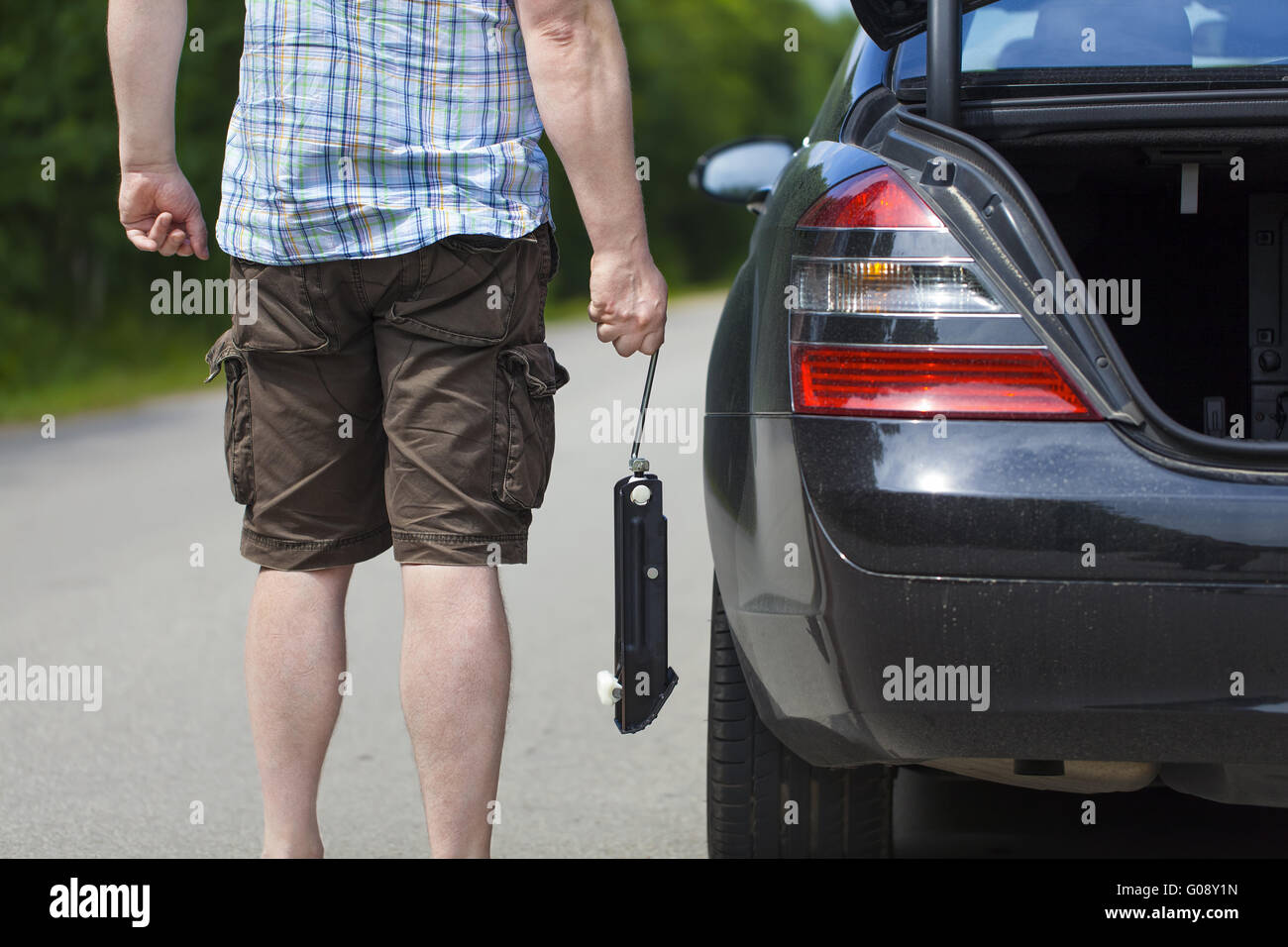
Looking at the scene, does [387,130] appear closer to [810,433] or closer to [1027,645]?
[810,433]

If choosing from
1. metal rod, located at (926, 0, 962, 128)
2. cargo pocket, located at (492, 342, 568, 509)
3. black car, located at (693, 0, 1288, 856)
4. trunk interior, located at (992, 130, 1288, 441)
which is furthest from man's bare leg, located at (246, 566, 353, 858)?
trunk interior, located at (992, 130, 1288, 441)

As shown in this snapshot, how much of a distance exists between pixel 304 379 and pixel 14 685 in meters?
2.32

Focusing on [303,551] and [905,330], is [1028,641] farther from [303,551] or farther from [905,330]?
[303,551]

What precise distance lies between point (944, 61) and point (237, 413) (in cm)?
111

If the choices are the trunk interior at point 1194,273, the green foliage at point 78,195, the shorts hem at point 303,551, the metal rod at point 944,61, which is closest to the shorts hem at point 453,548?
the shorts hem at point 303,551

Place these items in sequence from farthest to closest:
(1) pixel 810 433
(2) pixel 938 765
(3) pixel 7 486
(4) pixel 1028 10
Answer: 1. (3) pixel 7 486
2. (4) pixel 1028 10
3. (2) pixel 938 765
4. (1) pixel 810 433

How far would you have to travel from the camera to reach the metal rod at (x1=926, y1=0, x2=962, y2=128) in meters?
2.23

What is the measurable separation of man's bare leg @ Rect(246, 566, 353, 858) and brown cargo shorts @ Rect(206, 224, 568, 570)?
78mm

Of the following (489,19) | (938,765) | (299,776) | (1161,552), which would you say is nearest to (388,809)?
(299,776)

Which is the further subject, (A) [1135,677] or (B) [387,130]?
(B) [387,130]

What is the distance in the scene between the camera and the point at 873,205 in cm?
208

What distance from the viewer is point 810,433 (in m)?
2.05

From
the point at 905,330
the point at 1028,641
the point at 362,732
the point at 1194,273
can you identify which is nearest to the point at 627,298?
the point at 905,330

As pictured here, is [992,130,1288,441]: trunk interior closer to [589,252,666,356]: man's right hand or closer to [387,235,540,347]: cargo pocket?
[589,252,666,356]: man's right hand
